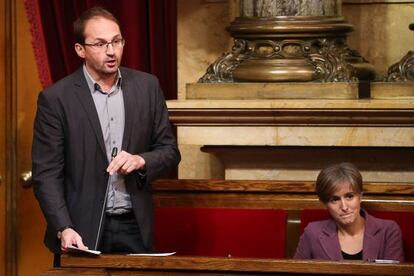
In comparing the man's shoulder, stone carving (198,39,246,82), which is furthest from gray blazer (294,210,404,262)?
stone carving (198,39,246,82)

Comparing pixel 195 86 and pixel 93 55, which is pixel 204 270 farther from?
pixel 195 86

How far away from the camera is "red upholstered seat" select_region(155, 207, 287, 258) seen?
541cm

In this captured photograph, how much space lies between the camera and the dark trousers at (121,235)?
473cm

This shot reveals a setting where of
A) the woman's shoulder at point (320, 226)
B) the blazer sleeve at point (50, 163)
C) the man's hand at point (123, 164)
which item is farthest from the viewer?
the woman's shoulder at point (320, 226)

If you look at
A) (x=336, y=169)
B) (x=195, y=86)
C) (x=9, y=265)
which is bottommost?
(x=9, y=265)

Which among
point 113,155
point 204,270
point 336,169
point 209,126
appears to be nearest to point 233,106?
point 209,126

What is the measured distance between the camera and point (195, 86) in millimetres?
6031

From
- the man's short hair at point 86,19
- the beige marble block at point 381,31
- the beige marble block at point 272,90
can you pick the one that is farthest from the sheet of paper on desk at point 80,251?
the beige marble block at point 381,31

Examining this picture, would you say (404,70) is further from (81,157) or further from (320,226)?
(81,157)

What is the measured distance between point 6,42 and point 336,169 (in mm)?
2196

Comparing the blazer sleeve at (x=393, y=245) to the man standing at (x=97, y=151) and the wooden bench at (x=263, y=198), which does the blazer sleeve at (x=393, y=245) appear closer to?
the wooden bench at (x=263, y=198)

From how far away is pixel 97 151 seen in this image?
4.71 m

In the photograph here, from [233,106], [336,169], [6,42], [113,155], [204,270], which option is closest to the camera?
[204,270]

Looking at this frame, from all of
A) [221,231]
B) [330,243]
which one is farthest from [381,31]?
[330,243]
